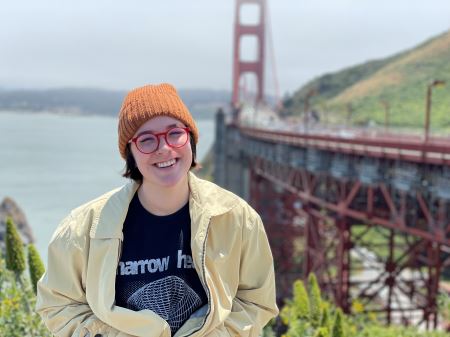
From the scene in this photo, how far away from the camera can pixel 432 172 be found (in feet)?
31.0

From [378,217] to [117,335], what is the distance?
396 inches

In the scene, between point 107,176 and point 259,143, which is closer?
point 259,143

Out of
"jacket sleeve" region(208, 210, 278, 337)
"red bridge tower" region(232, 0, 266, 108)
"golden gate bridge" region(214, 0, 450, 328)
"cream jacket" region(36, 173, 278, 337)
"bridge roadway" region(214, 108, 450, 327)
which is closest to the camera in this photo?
"cream jacket" region(36, 173, 278, 337)

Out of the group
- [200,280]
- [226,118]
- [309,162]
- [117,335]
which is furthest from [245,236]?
[226,118]

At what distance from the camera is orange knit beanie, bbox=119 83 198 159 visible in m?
2.05

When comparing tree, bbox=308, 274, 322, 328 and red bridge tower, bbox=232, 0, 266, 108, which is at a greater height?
red bridge tower, bbox=232, 0, 266, 108

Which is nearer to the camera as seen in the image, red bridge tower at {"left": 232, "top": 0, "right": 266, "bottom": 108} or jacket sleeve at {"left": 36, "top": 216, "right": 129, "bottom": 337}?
jacket sleeve at {"left": 36, "top": 216, "right": 129, "bottom": 337}

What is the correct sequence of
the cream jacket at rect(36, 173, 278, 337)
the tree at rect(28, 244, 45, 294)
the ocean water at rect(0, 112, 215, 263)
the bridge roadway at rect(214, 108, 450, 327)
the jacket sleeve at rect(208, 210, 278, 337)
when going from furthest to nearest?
1. the ocean water at rect(0, 112, 215, 263)
2. the bridge roadway at rect(214, 108, 450, 327)
3. the tree at rect(28, 244, 45, 294)
4. the jacket sleeve at rect(208, 210, 278, 337)
5. the cream jacket at rect(36, 173, 278, 337)

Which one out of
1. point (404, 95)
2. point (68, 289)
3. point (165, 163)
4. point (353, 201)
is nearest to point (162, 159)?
point (165, 163)

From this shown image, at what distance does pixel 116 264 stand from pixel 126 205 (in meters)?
0.23

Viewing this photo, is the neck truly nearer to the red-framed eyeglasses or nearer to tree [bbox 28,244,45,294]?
the red-framed eyeglasses

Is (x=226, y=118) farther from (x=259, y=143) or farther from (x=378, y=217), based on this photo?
(x=378, y=217)

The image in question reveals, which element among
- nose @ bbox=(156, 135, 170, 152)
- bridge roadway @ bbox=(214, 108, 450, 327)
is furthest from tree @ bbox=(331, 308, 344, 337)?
bridge roadway @ bbox=(214, 108, 450, 327)

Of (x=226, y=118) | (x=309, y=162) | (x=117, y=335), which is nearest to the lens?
(x=117, y=335)
